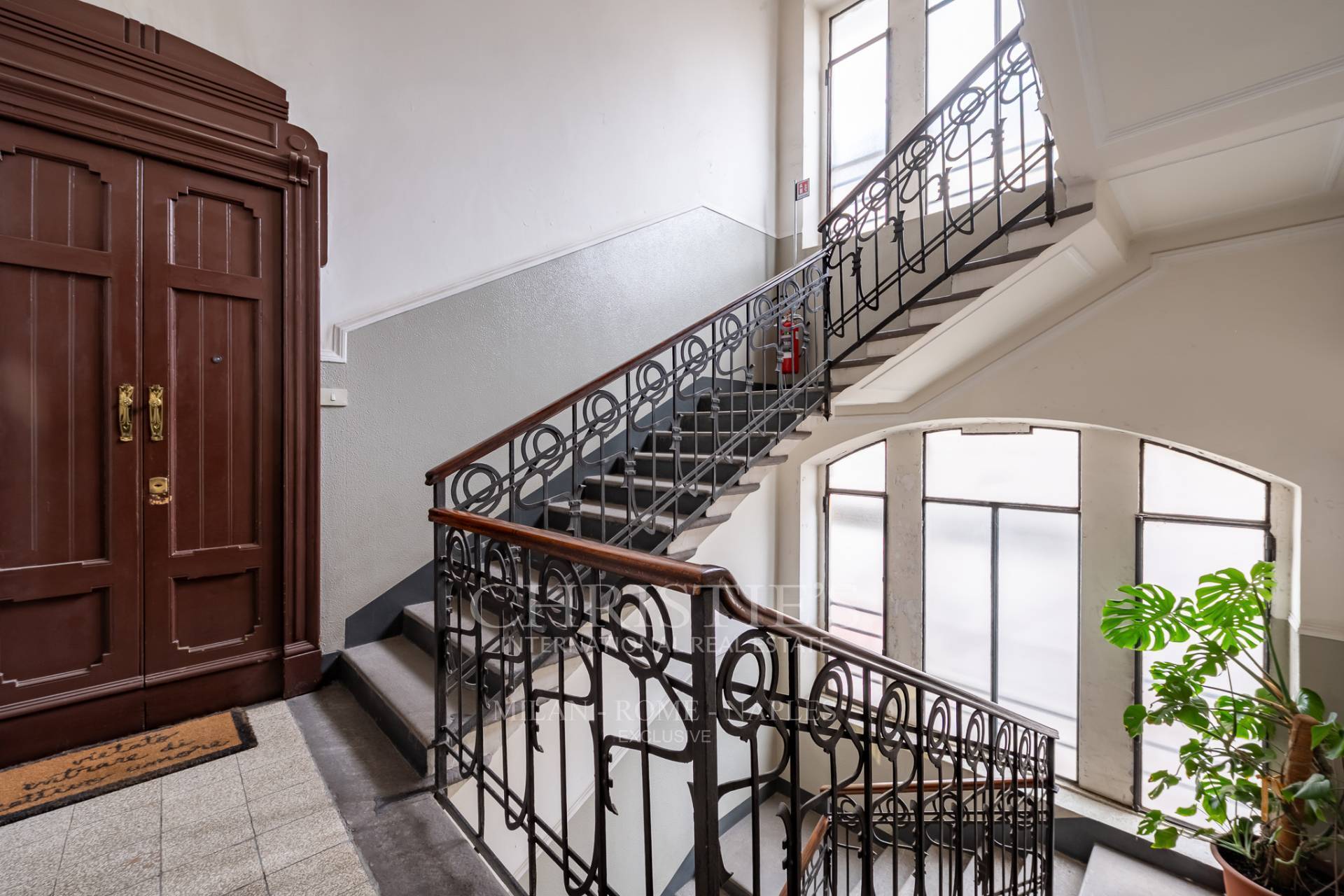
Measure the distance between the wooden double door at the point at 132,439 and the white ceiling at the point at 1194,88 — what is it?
3163mm

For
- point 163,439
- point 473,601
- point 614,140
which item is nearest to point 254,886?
point 473,601

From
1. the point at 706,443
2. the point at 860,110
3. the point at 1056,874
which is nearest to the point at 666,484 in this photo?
the point at 706,443

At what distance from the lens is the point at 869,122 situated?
514cm

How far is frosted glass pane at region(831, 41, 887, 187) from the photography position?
5.06 m

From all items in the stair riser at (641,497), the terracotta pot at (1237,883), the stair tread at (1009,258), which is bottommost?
the terracotta pot at (1237,883)

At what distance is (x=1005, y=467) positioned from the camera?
4.41 m

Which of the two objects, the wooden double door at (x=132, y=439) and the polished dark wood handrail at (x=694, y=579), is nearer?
the polished dark wood handrail at (x=694, y=579)

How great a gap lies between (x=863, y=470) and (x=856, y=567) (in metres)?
0.86

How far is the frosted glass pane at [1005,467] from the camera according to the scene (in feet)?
13.6

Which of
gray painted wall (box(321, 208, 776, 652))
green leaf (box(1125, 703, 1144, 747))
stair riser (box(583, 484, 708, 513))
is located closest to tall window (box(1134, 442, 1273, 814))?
green leaf (box(1125, 703, 1144, 747))

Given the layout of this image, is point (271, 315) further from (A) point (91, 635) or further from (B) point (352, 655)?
(B) point (352, 655)

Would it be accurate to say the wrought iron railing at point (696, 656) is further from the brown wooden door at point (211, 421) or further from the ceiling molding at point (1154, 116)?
the brown wooden door at point (211, 421)

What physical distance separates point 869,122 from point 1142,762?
5196 millimetres

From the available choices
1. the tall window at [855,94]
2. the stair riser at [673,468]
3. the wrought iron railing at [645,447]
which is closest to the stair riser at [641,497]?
the wrought iron railing at [645,447]
